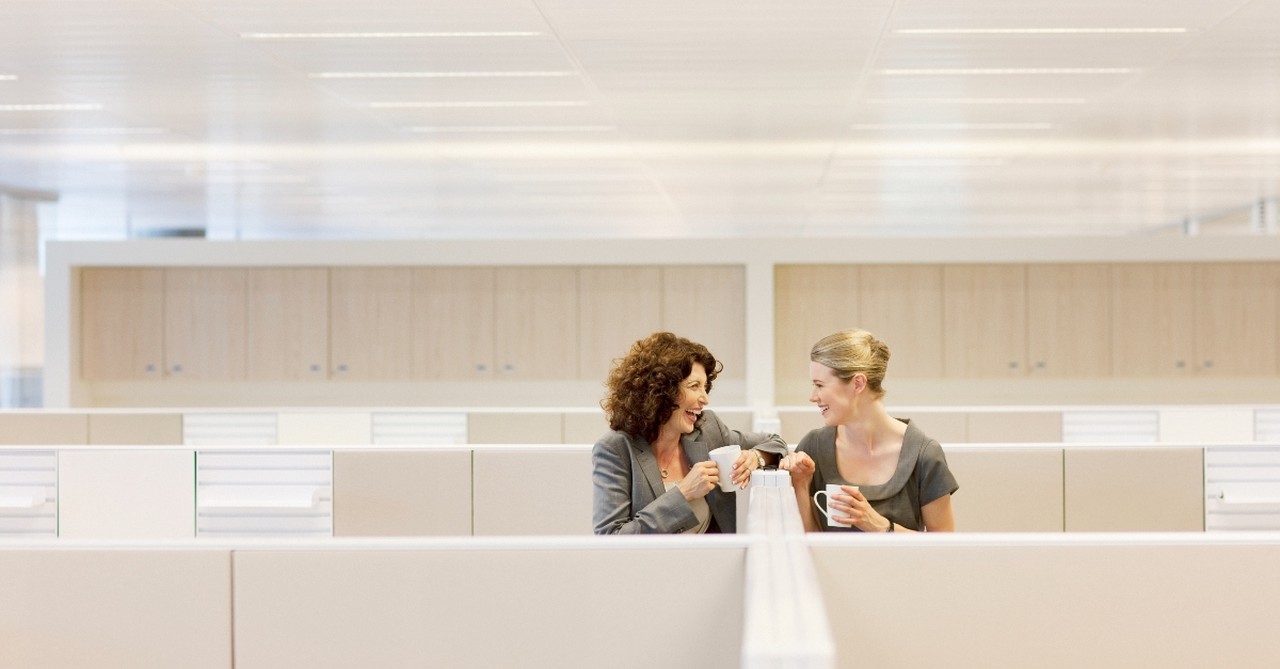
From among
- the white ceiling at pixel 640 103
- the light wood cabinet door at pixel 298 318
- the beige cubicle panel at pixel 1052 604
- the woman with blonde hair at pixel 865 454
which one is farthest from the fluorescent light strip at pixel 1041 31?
the light wood cabinet door at pixel 298 318

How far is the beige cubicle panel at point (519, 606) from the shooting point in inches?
68.9

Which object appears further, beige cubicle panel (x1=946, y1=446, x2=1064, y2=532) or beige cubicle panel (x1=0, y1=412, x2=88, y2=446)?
beige cubicle panel (x1=0, y1=412, x2=88, y2=446)

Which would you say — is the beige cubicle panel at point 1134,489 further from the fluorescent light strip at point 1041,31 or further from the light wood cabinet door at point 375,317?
the light wood cabinet door at point 375,317

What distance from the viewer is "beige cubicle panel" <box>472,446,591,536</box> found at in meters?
4.06

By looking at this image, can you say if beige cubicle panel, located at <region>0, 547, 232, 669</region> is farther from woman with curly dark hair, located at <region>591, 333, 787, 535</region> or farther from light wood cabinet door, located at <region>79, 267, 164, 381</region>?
light wood cabinet door, located at <region>79, 267, 164, 381</region>

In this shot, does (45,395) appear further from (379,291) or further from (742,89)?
(742,89)

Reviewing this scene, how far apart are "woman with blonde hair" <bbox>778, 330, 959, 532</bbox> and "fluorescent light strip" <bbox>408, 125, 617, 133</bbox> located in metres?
Result: 4.10

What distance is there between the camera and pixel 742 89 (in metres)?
5.53

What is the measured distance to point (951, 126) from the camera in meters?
6.57

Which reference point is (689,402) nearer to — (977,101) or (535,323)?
(977,101)

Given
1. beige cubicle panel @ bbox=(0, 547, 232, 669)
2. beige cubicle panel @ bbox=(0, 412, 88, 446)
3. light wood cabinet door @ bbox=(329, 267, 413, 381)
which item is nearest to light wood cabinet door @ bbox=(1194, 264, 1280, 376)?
light wood cabinet door @ bbox=(329, 267, 413, 381)

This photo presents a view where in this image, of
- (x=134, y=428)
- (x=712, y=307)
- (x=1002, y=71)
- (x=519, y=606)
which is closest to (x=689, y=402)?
(x=519, y=606)

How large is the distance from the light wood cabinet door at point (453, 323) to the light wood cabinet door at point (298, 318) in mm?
796

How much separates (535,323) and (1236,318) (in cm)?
576
